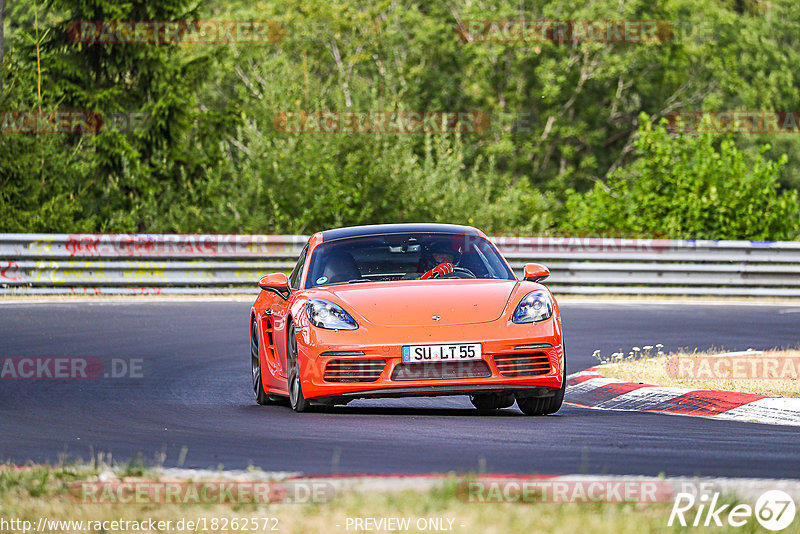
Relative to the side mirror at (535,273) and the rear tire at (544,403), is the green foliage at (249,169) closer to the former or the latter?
the side mirror at (535,273)

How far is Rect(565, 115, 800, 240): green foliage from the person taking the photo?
25.6 meters

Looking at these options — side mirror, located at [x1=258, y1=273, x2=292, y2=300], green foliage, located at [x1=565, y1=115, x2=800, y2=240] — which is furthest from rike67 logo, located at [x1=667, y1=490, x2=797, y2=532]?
green foliage, located at [x1=565, y1=115, x2=800, y2=240]

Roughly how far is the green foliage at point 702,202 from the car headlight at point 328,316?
57.5ft

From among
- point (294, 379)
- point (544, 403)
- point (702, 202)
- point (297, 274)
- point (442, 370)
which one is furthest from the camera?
point (702, 202)

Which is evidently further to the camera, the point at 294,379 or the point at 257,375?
the point at 257,375

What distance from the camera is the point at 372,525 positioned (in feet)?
15.6

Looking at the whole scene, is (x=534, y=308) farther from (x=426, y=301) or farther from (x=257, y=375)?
(x=257, y=375)

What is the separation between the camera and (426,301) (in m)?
8.91

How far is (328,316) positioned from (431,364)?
798 mm

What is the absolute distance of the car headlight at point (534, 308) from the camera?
8867 mm

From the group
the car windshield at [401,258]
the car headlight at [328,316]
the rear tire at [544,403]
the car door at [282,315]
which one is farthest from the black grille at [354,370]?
the rear tire at [544,403]

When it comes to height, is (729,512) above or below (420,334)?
above

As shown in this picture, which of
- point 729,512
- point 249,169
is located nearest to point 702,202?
point 249,169

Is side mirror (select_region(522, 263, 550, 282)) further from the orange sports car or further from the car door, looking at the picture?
the car door
